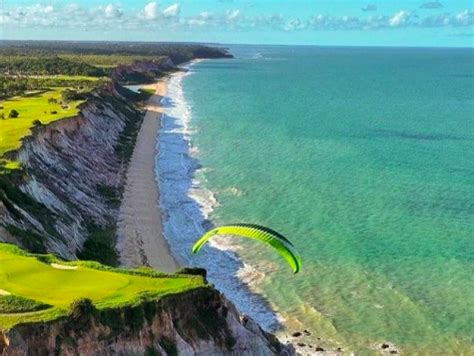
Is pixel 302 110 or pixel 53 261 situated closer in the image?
pixel 53 261

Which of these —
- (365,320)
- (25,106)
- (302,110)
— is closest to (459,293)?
(365,320)

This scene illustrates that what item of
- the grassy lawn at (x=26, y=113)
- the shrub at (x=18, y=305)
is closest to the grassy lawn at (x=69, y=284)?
the shrub at (x=18, y=305)

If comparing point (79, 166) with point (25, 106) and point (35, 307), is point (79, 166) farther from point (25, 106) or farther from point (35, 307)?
point (35, 307)

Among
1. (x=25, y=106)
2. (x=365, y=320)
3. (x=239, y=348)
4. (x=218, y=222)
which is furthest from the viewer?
(x=25, y=106)

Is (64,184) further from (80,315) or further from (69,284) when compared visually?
(80,315)

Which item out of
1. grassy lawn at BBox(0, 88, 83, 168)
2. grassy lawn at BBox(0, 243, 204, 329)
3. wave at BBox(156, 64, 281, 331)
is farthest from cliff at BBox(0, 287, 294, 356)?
grassy lawn at BBox(0, 88, 83, 168)

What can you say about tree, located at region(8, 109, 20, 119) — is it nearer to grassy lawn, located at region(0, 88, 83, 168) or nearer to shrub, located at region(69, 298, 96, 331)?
grassy lawn, located at region(0, 88, 83, 168)
